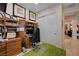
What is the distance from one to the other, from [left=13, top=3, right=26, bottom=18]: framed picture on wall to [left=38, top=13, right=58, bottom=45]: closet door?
372 millimetres

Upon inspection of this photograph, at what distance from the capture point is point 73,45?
2113mm

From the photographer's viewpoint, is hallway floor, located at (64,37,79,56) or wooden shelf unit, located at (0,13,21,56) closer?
wooden shelf unit, located at (0,13,21,56)

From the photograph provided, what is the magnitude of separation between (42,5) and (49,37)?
660 mm

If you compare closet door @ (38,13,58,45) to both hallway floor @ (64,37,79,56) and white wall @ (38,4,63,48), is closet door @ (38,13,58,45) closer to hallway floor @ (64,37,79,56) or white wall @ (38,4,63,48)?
white wall @ (38,4,63,48)

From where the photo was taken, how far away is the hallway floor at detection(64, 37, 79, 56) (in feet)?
6.73

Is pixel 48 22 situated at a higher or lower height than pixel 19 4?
lower

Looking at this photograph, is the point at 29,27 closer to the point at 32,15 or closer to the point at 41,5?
the point at 32,15

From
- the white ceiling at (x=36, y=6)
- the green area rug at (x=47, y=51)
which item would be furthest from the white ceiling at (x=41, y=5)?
the green area rug at (x=47, y=51)

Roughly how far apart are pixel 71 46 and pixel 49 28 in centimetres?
60

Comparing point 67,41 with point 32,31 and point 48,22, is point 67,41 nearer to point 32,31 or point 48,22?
point 48,22

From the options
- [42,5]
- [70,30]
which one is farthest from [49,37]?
[42,5]

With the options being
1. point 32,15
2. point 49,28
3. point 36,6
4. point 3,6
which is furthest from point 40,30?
point 3,6

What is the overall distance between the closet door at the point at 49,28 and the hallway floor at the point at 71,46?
0.23m

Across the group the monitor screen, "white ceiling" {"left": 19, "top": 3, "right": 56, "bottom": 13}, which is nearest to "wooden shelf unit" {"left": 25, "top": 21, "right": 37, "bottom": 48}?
"white ceiling" {"left": 19, "top": 3, "right": 56, "bottom": 13}
